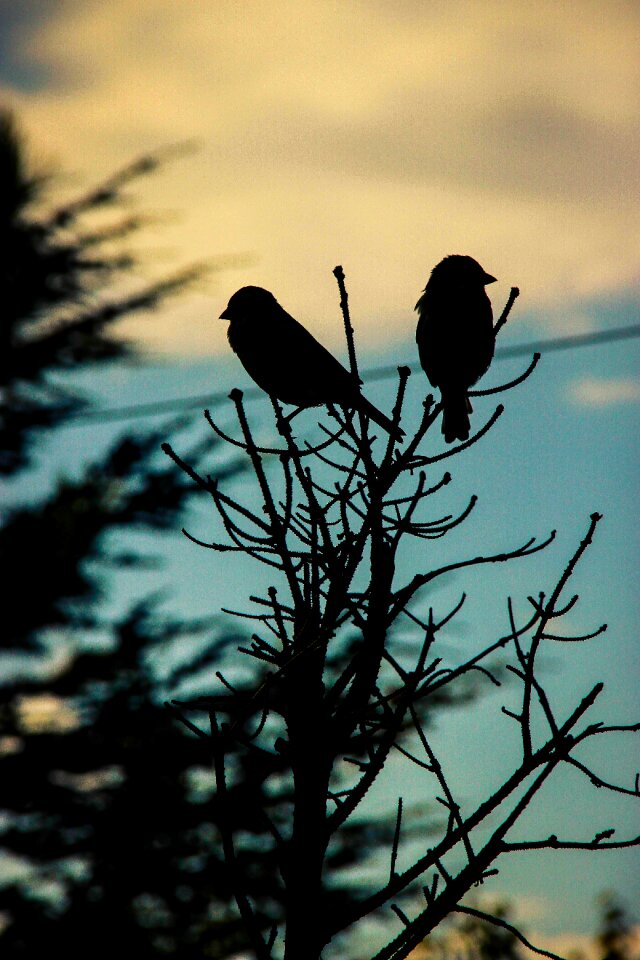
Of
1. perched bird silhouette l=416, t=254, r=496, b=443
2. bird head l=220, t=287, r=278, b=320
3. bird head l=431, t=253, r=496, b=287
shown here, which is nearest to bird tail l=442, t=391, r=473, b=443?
perched bird silhouette l=416, t=254, r=496, b=443

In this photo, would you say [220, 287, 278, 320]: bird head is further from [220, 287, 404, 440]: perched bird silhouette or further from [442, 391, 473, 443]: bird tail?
[442, 391, 473, 443]: bird tail

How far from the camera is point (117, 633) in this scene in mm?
11641

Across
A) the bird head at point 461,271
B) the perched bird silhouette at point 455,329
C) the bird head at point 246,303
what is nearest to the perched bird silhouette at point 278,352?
the bird head at point 246,303

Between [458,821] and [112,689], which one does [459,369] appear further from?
[112,689]

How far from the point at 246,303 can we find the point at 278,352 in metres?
0.29

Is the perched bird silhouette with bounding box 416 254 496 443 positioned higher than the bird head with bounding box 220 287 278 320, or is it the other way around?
the bird head with bounding box 220 287 278 320

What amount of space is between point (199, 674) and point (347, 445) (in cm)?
964

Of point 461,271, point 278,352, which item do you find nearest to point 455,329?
point 461,271

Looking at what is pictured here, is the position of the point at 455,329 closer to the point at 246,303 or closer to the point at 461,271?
the point at 461,271

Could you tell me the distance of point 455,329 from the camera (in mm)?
4082

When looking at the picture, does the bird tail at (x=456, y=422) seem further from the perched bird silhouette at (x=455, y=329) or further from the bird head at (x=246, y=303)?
the bird head at (x=246, y=303)

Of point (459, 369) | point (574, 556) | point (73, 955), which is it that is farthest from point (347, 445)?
point (73, 955)

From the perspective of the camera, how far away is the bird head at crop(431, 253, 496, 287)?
4.16 m

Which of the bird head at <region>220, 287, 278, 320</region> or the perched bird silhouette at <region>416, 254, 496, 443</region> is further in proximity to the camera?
the bird head at <region>220, 287, 278, 320</region>
